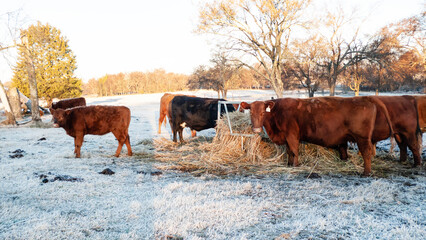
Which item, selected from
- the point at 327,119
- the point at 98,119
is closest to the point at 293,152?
the point at 327,119

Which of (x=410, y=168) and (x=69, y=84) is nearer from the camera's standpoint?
(x=410, y=168)

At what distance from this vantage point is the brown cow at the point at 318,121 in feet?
16.6

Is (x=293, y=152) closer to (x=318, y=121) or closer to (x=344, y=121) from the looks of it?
(x=318, y=121)

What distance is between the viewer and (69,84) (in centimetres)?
3456

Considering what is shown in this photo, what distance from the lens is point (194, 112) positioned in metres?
8.95

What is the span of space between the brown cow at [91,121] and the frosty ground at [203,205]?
147 centimetres

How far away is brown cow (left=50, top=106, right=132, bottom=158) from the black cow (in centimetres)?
214

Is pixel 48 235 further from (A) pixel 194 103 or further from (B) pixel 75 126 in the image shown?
(A) pixel 194 103

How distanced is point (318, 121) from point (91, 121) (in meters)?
5.71

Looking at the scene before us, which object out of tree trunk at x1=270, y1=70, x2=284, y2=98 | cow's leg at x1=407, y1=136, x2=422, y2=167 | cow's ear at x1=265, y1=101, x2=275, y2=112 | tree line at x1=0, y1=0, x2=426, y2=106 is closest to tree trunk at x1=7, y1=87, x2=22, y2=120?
tree line at x1=0, y1=0, x2=426, y2=106

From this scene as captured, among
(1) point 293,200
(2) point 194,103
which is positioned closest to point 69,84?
(2) point 194,103

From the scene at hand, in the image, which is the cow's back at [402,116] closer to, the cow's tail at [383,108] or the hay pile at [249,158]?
the cow's tail at [383,108]

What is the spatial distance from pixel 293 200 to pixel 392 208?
4.14 ft

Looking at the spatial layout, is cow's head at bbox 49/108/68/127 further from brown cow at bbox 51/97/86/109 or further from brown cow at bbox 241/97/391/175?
brown cow at bbox 51/97/86/109
